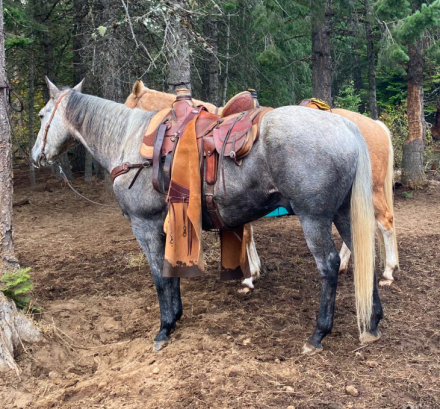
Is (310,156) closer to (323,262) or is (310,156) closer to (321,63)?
(323,262)

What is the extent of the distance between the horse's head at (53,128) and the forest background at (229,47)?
144cm

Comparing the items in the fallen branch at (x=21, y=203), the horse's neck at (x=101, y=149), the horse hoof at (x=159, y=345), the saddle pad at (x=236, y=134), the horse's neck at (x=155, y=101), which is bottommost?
the fallen branch at (x=21, y=203)

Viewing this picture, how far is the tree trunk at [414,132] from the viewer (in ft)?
31.2

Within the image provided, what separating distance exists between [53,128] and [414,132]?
871cm

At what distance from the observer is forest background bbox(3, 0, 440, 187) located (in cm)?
651

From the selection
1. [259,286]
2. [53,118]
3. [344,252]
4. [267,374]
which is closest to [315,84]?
[344,252]

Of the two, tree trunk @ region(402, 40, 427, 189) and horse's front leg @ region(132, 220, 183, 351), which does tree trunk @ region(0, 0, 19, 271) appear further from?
tree trunk @ region(402, 40, 427, 189)

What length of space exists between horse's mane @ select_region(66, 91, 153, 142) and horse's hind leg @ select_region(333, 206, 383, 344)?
1.81m

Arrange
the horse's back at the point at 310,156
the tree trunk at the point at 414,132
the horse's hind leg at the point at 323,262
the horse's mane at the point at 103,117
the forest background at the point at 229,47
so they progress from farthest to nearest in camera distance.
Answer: the tree trunk at the point at 414,132, the forest background at the point at 229,47, the horse's mane at the point at 103,117, the horse's hind leg at the point at 323,262, the horse's back at the point at 310,156

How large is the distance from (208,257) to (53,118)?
277cm

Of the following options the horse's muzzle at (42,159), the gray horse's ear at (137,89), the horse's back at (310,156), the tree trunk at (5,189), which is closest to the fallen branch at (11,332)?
the tree trunk at (5,189)

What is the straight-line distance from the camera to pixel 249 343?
317 cm

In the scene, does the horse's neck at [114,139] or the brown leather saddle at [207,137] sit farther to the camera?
the horse's neck at [114,139]

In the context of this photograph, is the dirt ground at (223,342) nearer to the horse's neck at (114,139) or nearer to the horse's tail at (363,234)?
the horse's tail at (363,234)
